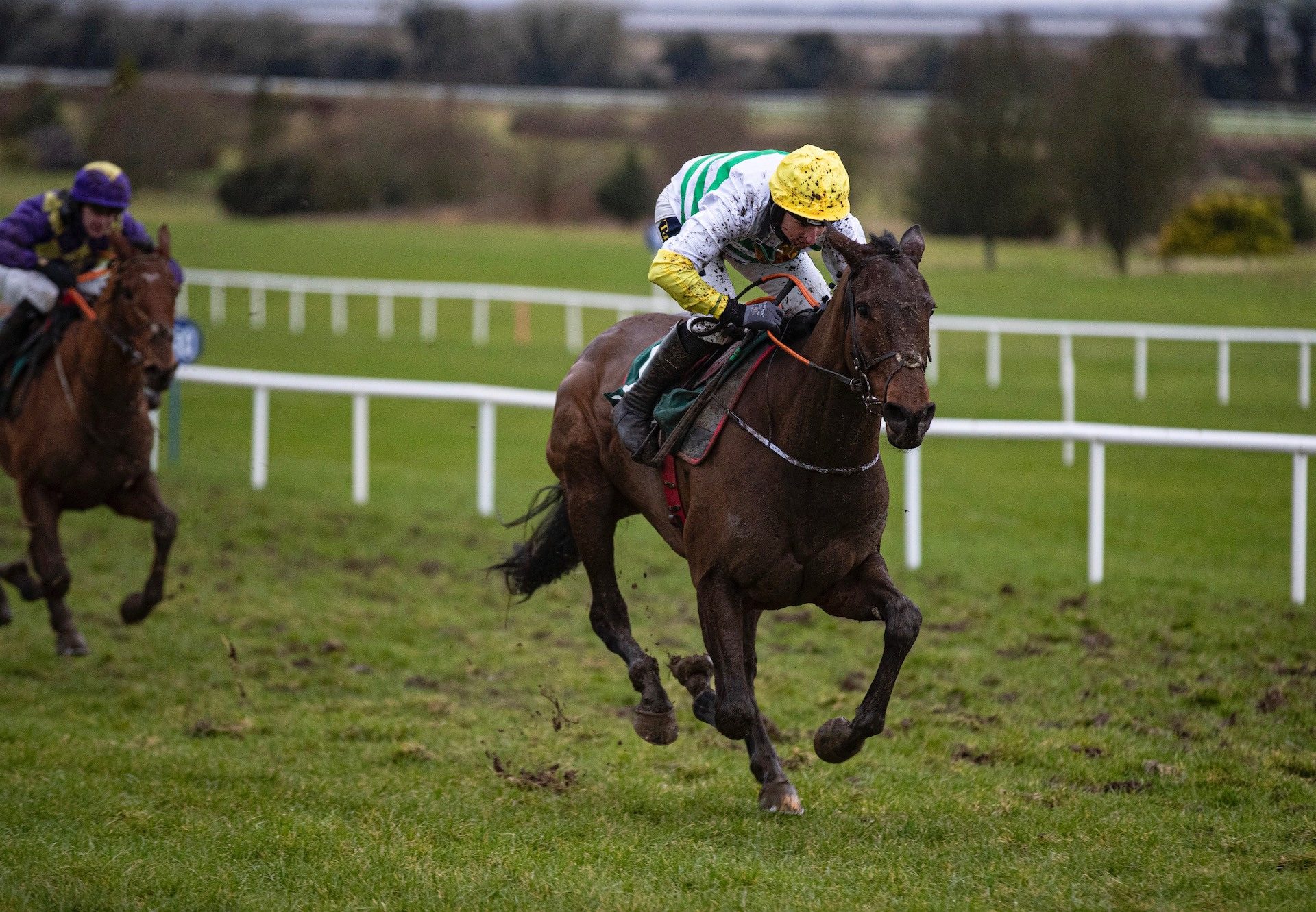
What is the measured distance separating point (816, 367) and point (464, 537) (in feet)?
21.0

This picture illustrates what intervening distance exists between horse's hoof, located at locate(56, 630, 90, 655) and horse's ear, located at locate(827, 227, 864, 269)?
495cm

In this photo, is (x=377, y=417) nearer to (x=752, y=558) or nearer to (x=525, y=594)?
(x=525, y=594)

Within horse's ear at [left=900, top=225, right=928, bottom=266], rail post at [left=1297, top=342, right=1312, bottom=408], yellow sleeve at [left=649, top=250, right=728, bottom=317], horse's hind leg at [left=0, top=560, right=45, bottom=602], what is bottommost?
rail post at [left=1297, top=342, right=1312, bottom=408]

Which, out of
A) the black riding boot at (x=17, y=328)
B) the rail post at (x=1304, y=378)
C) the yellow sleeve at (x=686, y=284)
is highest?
the yellow sleeve at (x=686, y=284)

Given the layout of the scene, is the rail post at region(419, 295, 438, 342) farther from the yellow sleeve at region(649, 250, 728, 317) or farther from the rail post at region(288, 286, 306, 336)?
the yellow sleeve at region(649, 250, 728, 317)

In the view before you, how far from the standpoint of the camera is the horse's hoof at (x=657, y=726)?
4797 millimetres

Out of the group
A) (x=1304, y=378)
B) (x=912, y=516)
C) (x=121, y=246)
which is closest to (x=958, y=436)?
(x=912, y=516)

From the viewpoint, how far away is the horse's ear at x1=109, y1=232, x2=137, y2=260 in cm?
638

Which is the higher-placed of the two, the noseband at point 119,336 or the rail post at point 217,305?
the noseband at point 119,336

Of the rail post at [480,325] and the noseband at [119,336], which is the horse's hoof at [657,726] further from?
the rail post at [480,325]

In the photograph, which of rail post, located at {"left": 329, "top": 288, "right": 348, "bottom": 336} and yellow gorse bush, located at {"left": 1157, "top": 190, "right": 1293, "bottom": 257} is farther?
rail post, located at {"left": 329, "top": 288, "right": 348, "bottom": 336}

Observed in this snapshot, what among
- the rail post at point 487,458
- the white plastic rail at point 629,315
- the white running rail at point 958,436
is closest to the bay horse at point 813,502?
the white running rail at point 958,436

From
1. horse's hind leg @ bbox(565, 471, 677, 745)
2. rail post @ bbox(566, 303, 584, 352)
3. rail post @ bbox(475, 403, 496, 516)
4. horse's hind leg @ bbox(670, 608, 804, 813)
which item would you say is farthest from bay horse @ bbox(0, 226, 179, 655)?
rail post @ bbox(566, 303, 584, 352)

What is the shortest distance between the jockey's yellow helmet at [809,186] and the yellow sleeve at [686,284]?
33cm
